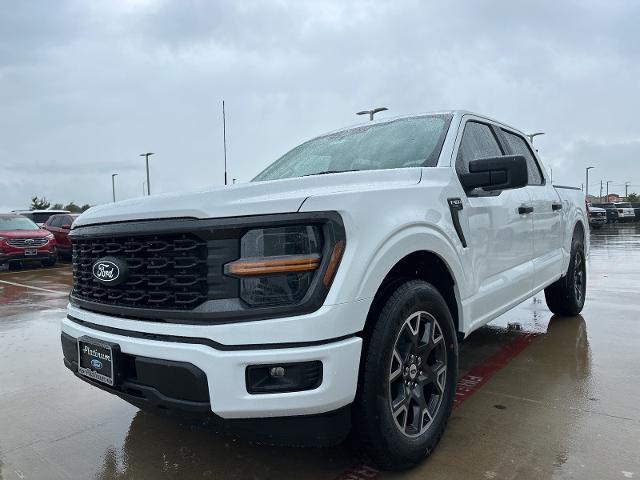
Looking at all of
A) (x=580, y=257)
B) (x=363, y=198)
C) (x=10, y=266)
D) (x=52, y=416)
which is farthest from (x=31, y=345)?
(x=10, y=266)

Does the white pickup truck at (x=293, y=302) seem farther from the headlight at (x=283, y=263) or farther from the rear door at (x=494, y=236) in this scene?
the rear door at (x=494, y=236)

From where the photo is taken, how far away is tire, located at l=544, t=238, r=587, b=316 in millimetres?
5344

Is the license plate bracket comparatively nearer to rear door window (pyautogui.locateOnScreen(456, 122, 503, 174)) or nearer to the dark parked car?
rear door window (pyautogui.locateOnScreen(456, 122, 503, 174))

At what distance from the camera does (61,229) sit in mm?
15898

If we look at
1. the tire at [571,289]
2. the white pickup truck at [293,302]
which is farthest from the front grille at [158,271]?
the tire at [571,289]

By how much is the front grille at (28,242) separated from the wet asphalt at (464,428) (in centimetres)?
981

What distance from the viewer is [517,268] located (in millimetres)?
3818

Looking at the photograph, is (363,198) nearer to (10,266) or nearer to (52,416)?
(52,416)

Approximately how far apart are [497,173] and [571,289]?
118 inches

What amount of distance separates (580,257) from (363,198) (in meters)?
4.24

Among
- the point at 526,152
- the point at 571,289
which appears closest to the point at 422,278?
the point at 526,152

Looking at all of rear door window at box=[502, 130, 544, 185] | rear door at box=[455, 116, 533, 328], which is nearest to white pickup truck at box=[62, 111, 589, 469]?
rear door at box=[455, 116, 533, 328]

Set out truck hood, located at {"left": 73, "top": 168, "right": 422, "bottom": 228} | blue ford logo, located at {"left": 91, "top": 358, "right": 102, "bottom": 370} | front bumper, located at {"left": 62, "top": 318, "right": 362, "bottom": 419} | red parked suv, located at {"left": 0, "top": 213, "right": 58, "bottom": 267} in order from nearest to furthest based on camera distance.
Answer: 1. front bumper, located at {"left": 62, "top": 318, "right": 362, "bottom": 419}
2. truck hood, located at {"left": 73, "top": 168, "right": 422, "bottom": 228}
3. blue ford logo, located at {"left": 91, "top": 358, "right": 102, "bottom": 370}
4. red parked suv, located at {"left": 0, "top": 213, "right": 58, "bottom": 267}

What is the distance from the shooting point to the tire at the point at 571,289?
534cm
